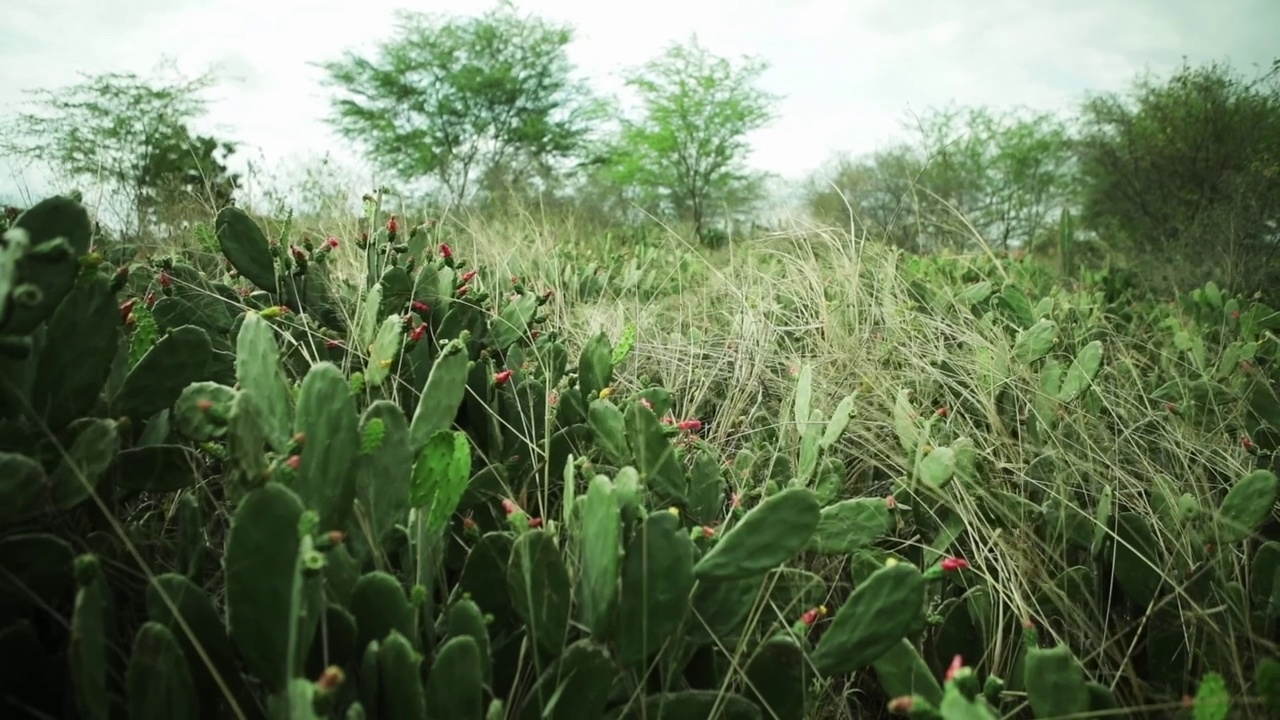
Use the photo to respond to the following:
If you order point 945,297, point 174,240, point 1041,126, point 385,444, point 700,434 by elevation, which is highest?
point 1041,126

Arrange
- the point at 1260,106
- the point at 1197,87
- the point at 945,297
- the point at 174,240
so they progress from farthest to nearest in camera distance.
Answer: the point at 1197,87 < the point at 1260,106 < the point at 174,240 < the point at 945,297

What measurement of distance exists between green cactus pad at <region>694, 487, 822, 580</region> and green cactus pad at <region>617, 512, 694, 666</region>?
5 cm

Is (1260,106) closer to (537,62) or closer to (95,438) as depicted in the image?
(95,438)

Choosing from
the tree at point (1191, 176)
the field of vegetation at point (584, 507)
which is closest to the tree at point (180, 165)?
the field of vegetation at point (584, 507)

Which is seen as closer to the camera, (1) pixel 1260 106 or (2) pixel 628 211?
(1) pixel 1260 106

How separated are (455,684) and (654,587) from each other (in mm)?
187

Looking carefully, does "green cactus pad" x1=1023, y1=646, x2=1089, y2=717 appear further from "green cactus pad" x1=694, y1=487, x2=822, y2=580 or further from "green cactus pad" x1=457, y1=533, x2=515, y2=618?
"green cactus pad" x1=457, y1=533, x2=515, y2=618

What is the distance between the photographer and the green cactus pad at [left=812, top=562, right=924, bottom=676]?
28.1 inches

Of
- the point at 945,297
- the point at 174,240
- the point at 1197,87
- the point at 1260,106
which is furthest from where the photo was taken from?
the point at 1197,87

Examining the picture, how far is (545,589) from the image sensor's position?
2.23ft

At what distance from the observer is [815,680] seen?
0.80 m

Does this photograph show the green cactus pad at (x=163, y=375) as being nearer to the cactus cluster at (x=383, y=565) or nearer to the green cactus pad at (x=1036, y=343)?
the cactus cluster at (x=383, y=565)

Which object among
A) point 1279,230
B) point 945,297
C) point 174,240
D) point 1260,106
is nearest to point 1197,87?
point 1260,106

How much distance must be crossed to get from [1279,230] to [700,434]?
4070 millimetres
